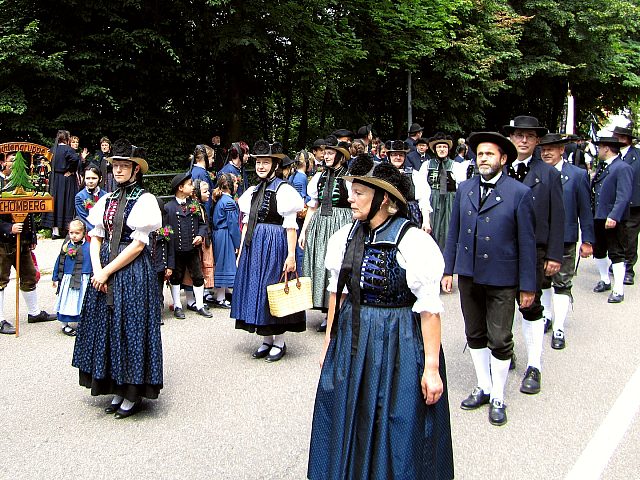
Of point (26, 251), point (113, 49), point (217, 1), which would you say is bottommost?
point (26, 251)

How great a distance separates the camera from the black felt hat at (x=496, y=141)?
448 cm

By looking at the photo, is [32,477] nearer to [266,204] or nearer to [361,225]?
[361,225]

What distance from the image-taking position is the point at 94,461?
13.3 feet

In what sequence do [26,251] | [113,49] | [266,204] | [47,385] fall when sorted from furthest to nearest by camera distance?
1. [113,49]
2. [26,251]
3. [266,204]
4. [47,385]

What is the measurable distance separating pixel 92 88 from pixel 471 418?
42.7 feet

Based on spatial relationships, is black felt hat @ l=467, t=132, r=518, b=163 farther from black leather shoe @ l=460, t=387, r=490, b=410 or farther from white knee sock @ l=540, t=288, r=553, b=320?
white knee sock @ l=540, t=288, r=553, b=320

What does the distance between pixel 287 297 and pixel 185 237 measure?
2.52 metres

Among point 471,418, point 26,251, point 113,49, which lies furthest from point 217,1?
point 471,418

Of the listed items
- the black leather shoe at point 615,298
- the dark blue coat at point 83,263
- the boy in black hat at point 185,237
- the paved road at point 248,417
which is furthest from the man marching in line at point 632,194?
the dark blue coat at point 83,263

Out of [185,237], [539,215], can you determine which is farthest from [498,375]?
[185,237]

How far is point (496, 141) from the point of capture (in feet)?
14.9

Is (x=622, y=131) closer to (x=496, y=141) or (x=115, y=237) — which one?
(x=496, y=141)

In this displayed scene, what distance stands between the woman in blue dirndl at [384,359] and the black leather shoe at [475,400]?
188 cm

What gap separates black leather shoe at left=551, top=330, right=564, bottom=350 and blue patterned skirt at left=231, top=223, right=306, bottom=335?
264 centimetres
